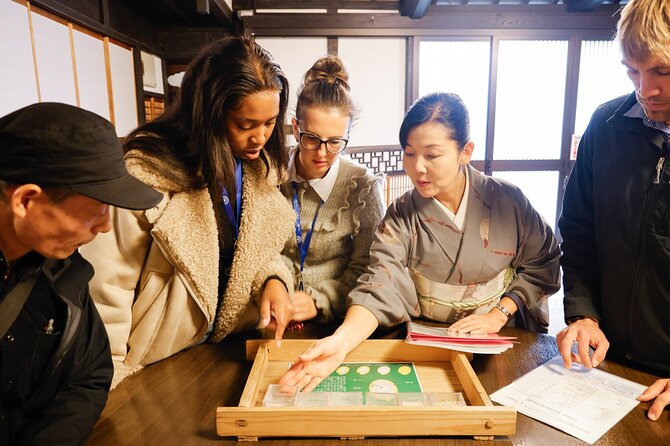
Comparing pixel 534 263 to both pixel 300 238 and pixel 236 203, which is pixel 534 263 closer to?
pixel 300 238

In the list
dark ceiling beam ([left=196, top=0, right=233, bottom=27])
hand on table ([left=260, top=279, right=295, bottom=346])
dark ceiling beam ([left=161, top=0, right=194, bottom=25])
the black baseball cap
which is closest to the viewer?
the black baseball cap

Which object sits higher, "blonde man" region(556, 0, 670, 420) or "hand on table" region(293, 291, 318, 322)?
"blonde man" region(556, 0, 670, 420)

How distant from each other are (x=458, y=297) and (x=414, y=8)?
5.30 meters

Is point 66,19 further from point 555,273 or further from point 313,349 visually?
point 555,273

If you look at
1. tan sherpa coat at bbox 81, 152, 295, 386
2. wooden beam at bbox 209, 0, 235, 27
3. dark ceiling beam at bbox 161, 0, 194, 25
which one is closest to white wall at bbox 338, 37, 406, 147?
→ wooden beam at bbox 209, 0, 235, 27

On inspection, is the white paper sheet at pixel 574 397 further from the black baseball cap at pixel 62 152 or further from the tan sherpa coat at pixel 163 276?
the black baseball cap at pixel 62 152

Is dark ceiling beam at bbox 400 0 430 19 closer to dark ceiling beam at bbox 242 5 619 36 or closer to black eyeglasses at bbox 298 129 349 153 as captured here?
dark ceiling beam at bbox 242 5 619 36

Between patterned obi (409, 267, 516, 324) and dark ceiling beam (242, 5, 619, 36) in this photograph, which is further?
dark ceiling beam (242, 5, 619, 36)

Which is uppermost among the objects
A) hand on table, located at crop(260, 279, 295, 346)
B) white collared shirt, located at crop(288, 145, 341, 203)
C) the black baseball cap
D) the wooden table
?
the black baseball cap

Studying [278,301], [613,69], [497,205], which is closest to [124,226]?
[278,301]

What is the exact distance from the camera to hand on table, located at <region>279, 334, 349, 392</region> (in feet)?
4.32

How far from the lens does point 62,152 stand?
2.96ft

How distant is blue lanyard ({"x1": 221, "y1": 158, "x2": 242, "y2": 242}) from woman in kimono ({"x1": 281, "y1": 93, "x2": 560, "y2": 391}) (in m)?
0.53

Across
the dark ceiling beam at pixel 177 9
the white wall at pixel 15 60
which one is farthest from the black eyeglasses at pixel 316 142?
the dark ceiling beam at pixel 177 9
